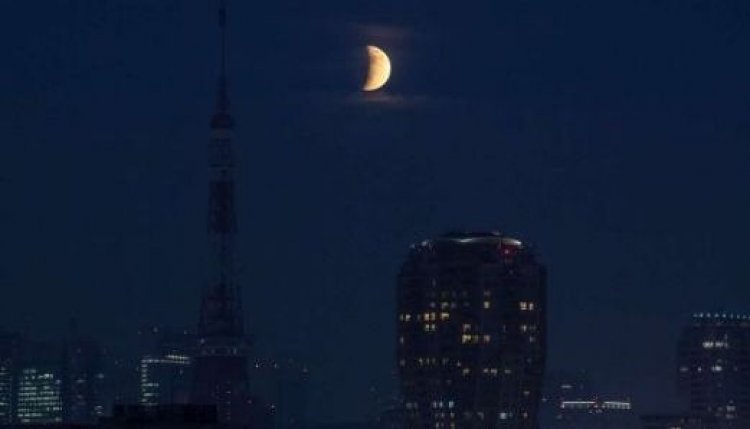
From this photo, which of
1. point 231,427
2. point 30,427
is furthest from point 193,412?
point 30,427

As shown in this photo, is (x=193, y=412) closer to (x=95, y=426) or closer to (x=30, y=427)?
(x=95, y=426)

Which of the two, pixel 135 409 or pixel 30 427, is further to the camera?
pixel 30 427

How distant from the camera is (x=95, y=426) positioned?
139 m

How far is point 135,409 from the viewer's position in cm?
13912

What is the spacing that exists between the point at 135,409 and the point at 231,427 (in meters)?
4.04

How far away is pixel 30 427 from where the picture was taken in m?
150

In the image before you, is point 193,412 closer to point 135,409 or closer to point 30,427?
point 135,409

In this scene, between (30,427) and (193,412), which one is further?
(30,427)

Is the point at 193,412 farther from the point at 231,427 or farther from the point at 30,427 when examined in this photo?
the point at 30,427

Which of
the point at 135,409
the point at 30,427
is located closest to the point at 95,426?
the point at 135,409

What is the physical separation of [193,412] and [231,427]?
1.81 meters

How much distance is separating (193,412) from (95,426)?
4.38m

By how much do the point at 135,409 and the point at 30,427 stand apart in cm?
1188

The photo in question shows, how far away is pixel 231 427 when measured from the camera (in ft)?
455
